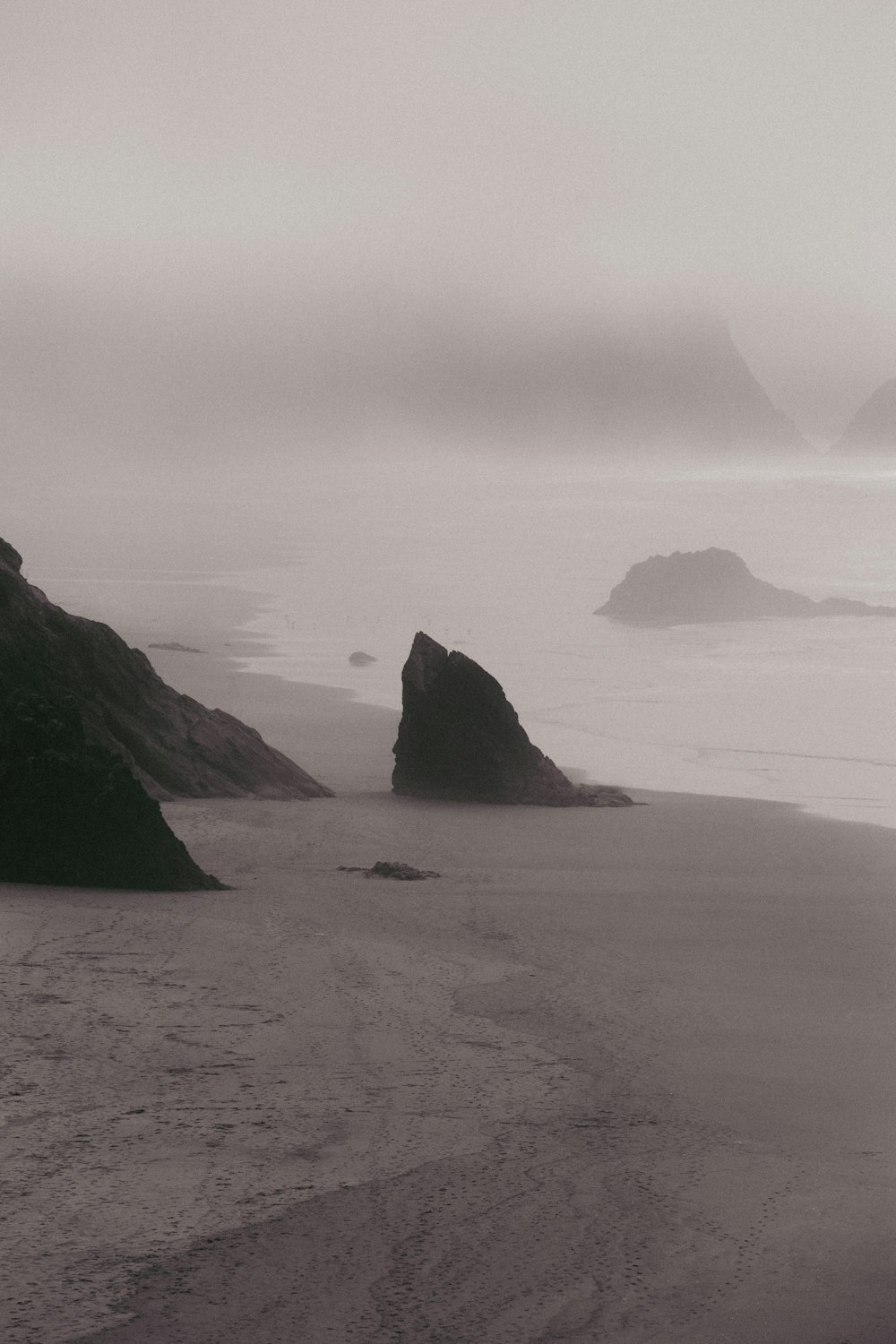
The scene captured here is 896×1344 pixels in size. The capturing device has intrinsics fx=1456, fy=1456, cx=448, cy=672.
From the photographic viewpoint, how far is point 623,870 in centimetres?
1370

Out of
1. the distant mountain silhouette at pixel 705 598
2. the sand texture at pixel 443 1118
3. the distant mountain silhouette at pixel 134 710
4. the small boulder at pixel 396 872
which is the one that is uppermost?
the distant mountain silhouette at pixel 705 598

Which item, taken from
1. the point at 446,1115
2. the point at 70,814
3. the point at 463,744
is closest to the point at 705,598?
the point at 463,744

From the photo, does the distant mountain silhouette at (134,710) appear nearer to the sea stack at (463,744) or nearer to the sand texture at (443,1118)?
the sea stack at (463,744)

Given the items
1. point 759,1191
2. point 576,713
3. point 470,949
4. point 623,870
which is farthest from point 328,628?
point 759,1191

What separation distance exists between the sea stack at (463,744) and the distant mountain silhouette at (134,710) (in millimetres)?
1294

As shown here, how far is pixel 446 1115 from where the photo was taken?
273 inches

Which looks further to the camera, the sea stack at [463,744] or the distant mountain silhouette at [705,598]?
the distant mountain silhouette at [705,598]

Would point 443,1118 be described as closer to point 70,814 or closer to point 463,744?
point 70,814

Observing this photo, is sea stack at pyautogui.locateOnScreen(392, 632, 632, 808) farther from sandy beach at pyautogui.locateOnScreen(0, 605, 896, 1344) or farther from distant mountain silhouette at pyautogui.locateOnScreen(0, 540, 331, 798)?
sandy beach at pyautogui.locateOnScreen(0, 605, 896, 1344)

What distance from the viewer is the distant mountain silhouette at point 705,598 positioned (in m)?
59.3

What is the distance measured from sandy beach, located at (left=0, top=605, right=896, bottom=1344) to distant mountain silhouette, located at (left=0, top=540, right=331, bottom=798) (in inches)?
103

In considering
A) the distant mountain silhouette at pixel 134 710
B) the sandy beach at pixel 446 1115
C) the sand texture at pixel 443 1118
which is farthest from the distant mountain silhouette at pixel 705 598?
the sand texture at pixel 443 1118

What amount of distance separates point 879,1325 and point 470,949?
522 centimetres

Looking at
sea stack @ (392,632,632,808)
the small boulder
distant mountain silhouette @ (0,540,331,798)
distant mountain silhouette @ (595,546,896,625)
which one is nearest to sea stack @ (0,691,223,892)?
distant mountain silhouette @ (0,540,331,798)
